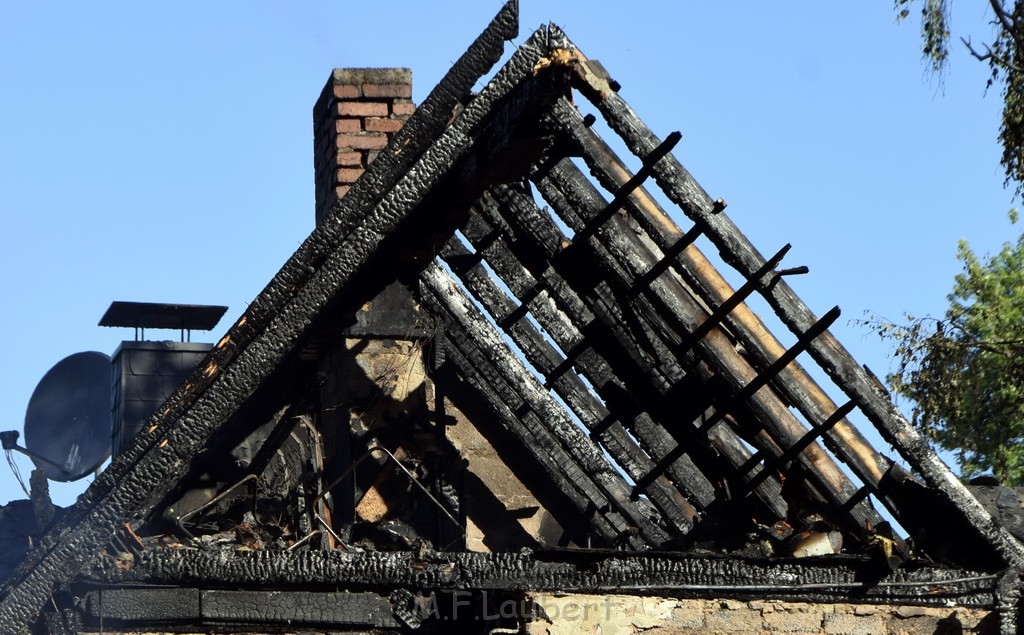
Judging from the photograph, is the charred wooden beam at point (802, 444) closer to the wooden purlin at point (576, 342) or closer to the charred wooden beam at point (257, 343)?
the wooden purlin at point (576, 342)

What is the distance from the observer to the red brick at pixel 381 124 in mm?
8781

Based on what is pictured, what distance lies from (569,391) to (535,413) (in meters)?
0.30

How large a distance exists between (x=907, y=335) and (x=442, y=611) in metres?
10.4

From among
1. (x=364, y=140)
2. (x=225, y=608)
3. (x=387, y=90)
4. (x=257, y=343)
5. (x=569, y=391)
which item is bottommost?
(x=225, y=608)

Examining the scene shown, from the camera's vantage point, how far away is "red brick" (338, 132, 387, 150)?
8.68 metres

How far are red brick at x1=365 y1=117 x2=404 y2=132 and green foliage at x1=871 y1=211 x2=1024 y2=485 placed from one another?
24.4 ft

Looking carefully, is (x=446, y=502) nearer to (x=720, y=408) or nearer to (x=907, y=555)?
(x=720, y=408)

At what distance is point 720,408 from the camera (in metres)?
6.92

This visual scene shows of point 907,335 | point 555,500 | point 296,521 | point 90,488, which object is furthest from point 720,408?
point 907,335

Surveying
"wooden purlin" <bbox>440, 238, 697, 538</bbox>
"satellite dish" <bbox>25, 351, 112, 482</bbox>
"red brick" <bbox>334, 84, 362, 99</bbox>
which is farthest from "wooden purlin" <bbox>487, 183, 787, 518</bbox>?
"satellite dish" <bbox>25, 351, 112, 482</bbox>

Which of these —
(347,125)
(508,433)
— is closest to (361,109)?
(347,125)

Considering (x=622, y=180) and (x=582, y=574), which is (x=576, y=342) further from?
(x=582, y=574)

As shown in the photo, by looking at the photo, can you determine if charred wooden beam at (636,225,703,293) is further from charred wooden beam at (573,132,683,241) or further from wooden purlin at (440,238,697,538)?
wooden purlin at (440,238,697,538)

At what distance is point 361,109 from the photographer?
28.8ft
